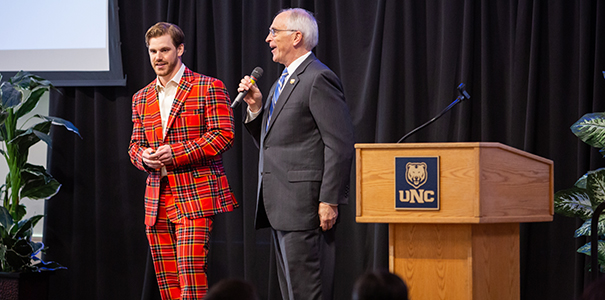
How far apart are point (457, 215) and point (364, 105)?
163 cm

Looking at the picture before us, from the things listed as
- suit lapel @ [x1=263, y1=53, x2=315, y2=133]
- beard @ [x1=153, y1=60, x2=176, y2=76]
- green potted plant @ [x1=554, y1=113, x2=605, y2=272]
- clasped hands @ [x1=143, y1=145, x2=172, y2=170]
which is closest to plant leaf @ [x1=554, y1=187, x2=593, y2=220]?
green potted plant @ [x1=554, y1=113, x2=605, y2=272]

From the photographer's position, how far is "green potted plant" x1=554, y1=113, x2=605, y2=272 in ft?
9.60

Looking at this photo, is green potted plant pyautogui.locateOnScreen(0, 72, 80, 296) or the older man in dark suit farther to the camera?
green potted plant pyautogui.locateOnScreen(0, 72, 80, 296)

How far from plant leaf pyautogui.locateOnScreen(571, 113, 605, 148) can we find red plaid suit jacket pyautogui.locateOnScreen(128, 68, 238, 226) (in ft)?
5.49

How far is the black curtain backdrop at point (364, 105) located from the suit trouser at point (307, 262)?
1.27 m

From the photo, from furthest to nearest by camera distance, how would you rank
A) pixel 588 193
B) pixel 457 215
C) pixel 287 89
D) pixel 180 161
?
pixel 588 193 → pixel 180 161 → pixel 287 89 → pixel 457 215

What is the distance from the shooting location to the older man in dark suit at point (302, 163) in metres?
2.55

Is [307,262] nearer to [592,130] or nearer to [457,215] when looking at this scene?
[457,215]

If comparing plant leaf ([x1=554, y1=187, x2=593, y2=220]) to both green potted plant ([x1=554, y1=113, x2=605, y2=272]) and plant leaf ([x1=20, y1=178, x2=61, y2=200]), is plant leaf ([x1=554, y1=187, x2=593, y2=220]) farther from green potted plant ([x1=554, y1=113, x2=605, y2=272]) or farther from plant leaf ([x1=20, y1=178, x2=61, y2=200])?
plant leaf ([x1=20, y1=178, x2=61, y2=200])

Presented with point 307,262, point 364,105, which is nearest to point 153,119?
point 307,262

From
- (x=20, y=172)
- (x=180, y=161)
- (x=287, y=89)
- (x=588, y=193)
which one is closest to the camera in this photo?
(x=287, y=89)

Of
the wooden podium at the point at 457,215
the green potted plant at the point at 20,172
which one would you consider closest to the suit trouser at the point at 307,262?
the wooden podium at the point at 457,215

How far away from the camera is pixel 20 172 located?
404 centimetres

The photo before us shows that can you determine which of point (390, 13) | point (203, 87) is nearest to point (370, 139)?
point (390, 13)
